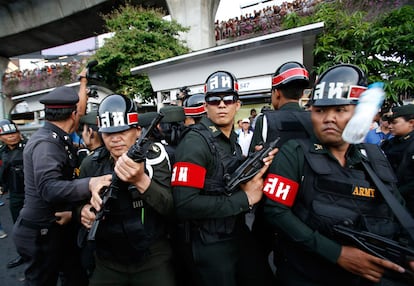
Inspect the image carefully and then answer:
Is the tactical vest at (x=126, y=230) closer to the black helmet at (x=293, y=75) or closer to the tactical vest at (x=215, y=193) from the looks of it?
the tactical vest at (x=215, y=193)

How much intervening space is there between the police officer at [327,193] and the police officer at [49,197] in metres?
1.41

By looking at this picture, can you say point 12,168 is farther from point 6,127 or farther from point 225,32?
point 225,32

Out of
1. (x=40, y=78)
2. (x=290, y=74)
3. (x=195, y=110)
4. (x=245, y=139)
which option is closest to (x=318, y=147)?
(x=290, y=74)

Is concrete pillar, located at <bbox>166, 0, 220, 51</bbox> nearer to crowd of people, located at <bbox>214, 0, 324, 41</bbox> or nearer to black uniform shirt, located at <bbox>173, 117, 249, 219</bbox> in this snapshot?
crowd of people, located at <bbox>214, 0, 324, 41</bbox>

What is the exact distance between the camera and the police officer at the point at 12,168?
3.88 m

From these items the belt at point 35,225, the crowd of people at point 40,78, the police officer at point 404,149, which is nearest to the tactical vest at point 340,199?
the belt at point 35,225

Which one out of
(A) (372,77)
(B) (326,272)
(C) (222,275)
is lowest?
(C) (222,275)

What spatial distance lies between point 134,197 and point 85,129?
2103 mm

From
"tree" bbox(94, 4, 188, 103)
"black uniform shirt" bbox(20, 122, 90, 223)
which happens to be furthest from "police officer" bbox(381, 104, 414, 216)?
"tree" bbox(94, 4, 188, 103)

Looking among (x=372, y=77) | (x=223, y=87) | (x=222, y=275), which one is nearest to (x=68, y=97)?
(x=223, y=87)

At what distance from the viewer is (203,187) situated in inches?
67.5

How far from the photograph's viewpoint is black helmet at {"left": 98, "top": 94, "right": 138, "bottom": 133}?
171 centimetres

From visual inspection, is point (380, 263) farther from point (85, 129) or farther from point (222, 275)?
point (85, 129)

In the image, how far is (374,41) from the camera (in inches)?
250
